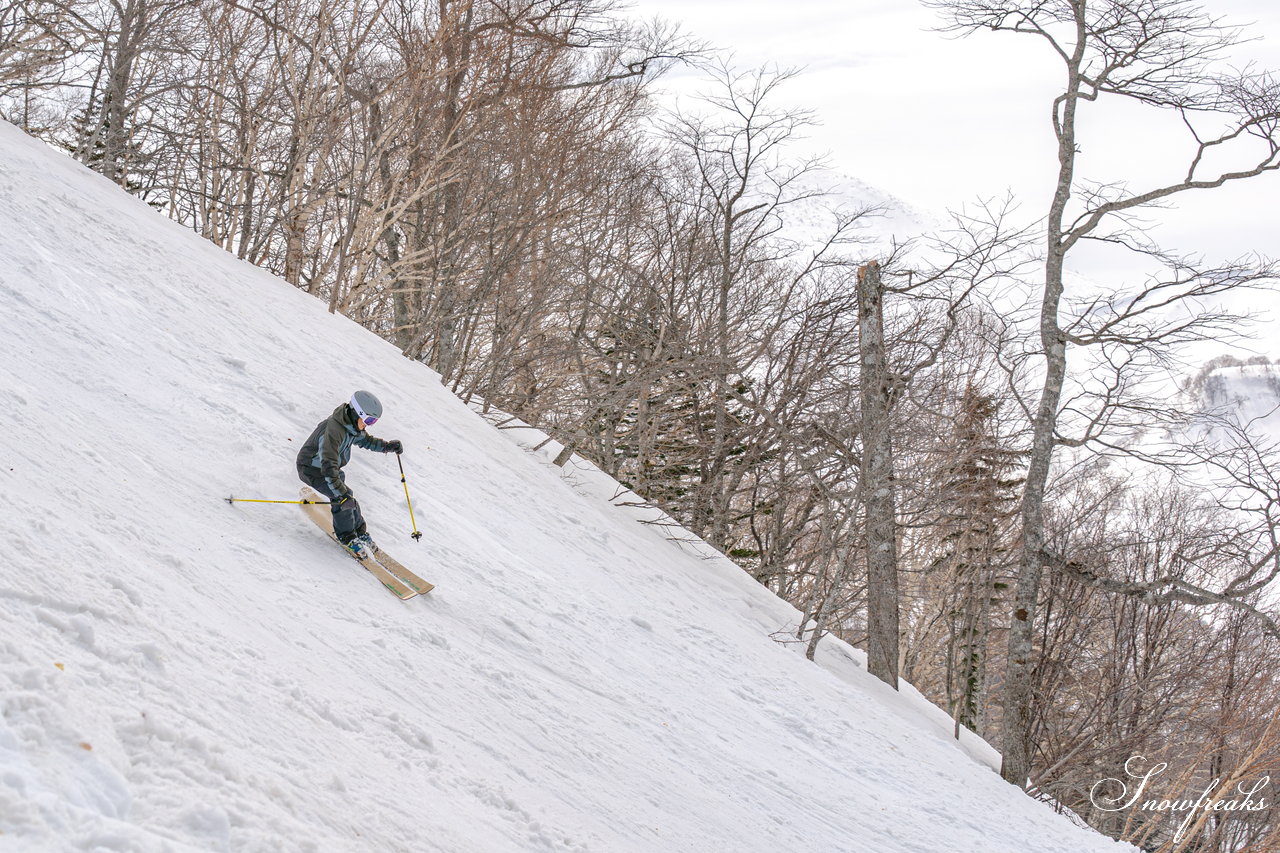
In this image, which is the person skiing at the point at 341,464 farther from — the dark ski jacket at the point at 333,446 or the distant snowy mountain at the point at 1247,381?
the distant snowy mountain at the point at 1247,381

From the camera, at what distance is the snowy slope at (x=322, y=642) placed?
10.5 ft

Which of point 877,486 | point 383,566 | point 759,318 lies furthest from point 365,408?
point 759,318

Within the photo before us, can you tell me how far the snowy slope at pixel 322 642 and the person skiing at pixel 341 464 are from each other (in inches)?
9.8

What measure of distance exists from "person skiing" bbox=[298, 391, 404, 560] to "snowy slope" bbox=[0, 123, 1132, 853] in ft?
0.82

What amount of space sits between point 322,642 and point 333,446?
2039 millimetres

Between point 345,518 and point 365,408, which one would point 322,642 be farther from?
point 365,408

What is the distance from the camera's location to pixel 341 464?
652cm

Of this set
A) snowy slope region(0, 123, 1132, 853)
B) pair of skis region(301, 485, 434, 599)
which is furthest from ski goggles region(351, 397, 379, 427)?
snowy slope region(0, 123, 1132, 853)

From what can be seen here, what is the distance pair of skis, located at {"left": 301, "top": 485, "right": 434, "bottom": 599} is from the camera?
613cm

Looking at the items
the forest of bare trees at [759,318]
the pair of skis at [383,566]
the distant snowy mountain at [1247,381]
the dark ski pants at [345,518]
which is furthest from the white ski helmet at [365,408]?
the distant snowy mountain at [1247,381]

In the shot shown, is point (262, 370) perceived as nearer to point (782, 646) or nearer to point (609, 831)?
point (609, 831)

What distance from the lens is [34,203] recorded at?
8797mm

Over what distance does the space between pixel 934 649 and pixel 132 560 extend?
25787 mm

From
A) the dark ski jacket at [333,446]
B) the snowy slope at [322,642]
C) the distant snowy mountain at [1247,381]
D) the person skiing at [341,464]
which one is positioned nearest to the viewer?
the snowy slope at [322,642]
